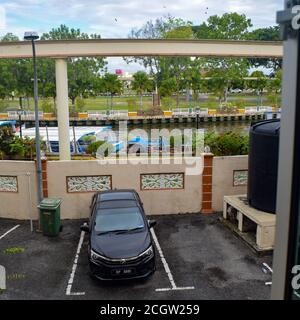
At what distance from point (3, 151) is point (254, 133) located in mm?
9525

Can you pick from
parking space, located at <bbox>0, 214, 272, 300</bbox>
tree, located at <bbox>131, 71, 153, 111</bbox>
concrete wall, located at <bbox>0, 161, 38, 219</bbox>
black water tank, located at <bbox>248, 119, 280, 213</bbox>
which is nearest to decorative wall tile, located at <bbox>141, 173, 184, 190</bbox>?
parking space, located at <bbox>0, 214, 272, 300</bbox>

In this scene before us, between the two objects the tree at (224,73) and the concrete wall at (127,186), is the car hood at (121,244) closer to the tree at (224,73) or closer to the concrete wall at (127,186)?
the concrete wall at (127,186)

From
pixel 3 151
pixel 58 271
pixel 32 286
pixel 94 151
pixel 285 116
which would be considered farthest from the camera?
pixel 94 151

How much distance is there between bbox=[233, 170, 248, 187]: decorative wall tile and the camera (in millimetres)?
13164

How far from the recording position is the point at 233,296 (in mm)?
8047

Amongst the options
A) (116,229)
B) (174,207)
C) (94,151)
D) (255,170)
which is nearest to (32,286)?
(116,229)

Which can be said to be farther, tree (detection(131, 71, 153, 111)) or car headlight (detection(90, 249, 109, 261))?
tree (detection(131, 71, 153, 111))

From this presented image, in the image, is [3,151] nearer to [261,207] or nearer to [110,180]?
[110,180]

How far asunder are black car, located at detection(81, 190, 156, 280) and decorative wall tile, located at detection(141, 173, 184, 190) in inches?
107

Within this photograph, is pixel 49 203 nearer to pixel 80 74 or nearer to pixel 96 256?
pixel 96 256

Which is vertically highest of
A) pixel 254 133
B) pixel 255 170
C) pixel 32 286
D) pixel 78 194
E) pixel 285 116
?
pixel 285 116

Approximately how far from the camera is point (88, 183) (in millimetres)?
12680

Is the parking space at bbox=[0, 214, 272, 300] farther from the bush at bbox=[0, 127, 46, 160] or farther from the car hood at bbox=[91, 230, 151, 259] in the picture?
the bush at bbox=[0, 127, 46, 160]

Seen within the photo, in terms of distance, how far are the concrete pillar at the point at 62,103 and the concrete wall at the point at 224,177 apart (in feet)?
20.0
